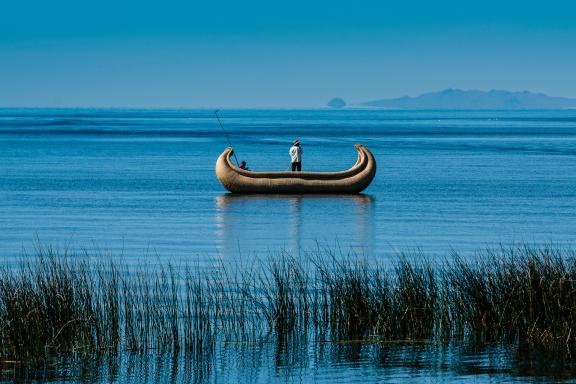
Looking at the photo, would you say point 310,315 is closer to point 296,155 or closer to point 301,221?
point 301,221

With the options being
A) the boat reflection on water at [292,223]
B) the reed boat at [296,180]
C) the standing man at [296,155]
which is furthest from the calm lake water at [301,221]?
the standing man at [296,155]

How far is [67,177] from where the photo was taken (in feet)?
161

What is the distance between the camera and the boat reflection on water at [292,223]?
2430 centimetres

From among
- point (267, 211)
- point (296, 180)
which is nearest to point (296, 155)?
point (296, 180)

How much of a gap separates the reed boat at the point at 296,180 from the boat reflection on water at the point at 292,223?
0.89ft

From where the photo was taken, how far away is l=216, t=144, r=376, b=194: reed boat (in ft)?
119

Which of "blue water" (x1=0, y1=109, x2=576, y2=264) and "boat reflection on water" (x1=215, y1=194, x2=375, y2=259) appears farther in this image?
"blue water" (x1=0, y1=109, x2=576, y2=264)

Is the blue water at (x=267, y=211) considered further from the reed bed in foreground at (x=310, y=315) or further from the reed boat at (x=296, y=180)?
the reed bed in foreground at (x=310, y=315)

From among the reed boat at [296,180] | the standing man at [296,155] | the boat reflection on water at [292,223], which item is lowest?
the boat reflection on water at [292,223]

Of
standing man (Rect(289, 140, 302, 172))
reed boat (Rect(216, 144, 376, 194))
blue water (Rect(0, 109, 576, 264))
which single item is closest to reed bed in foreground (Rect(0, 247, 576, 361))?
blue water (Rect(0, 109, 576, 264))

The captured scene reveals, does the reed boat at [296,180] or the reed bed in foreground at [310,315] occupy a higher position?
the reed boat at [296,180]

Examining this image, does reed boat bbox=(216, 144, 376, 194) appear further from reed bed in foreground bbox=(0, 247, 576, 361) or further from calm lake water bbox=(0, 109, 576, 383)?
reed bed in foreground bbox=(0, 247, 576, 361)

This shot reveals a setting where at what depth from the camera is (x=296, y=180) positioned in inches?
1430

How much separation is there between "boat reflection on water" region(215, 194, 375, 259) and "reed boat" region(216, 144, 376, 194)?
0.89 feet
